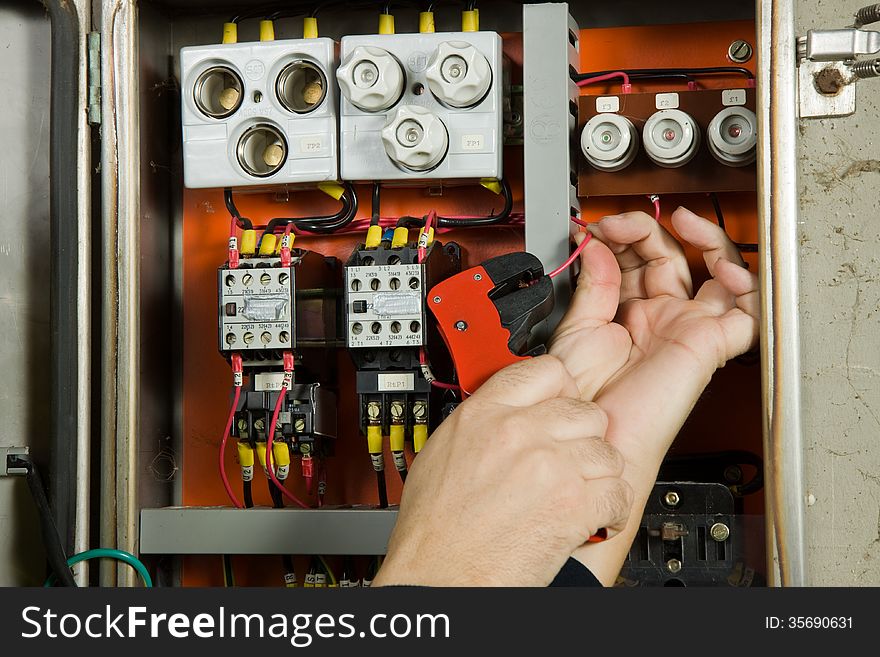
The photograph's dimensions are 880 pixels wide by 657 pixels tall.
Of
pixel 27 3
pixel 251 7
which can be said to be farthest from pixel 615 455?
pixel 27 3

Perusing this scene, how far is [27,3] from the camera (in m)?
1.57

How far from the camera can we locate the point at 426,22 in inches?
57.6

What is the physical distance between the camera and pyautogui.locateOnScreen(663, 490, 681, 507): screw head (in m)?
1.26

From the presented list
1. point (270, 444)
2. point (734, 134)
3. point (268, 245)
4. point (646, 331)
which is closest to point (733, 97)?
point (734, 134)

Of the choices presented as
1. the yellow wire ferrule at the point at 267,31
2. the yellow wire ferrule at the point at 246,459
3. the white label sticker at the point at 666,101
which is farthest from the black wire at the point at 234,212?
the white label sticker at the point at 666,101

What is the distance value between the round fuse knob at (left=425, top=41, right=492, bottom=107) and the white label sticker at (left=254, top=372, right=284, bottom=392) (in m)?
0.49

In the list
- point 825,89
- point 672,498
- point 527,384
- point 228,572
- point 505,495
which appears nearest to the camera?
point 505,495

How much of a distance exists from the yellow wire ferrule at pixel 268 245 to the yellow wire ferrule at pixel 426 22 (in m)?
0.41

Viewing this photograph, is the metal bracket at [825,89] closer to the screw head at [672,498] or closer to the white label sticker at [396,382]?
the screw head at [672,498]

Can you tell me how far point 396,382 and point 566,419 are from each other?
1.44 feet

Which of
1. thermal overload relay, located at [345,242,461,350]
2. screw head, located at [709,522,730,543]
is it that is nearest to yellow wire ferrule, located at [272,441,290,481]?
thermal overload relay, located at [345,242,461,350]

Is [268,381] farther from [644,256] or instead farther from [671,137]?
[671,137]

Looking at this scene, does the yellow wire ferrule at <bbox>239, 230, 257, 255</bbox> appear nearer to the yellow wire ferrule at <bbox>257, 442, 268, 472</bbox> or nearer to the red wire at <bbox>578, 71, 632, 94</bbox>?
the yellow wire ferrule at <bbox>257, 442, 268, 472</bbox>

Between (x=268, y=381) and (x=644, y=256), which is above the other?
(x=644, y=256)
